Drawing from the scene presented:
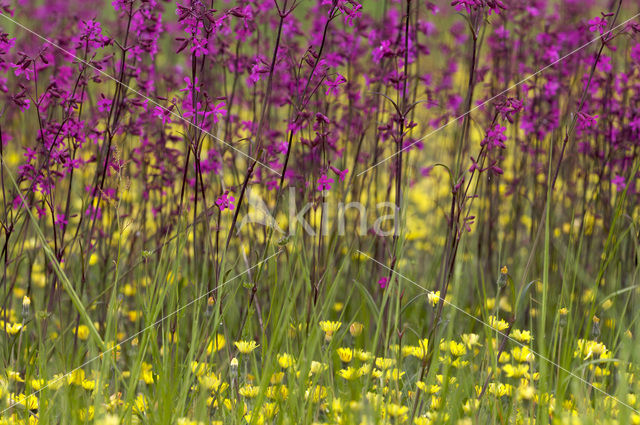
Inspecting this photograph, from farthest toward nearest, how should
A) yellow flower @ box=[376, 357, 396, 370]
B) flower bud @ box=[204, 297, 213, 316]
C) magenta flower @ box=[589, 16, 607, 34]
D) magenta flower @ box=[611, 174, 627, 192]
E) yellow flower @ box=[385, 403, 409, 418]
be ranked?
magenta flower @ box=[611, 174, 627, 192] < magenta flower @ box=[589, 16, 607, 34] < flower bud @ box=[204, 297, 213, 316] < yellow flower @ box=[376, 357, 396, 370] < yellow flower @ box=[385, 403, 409, 418]

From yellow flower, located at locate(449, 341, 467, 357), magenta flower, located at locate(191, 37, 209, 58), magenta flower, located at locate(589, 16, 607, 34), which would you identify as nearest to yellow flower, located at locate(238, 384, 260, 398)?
yellow flower, located at locate(449, 341, 467, 357)

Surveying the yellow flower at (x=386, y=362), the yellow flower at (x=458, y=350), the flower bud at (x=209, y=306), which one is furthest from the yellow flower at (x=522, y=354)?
the flower bud at (x=209, y=306)

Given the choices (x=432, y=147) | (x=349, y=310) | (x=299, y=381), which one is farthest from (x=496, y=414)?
(x=432, y=147)

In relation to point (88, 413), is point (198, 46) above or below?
above

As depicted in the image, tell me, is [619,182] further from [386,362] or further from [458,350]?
[386,362]

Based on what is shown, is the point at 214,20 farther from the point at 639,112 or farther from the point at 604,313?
the point at 604,313

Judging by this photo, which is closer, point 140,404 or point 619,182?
point 140,404

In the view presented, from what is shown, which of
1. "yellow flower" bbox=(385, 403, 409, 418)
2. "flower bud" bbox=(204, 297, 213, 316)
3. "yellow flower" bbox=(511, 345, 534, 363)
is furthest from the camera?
"flower bud" bbox=(204, 297, 213, 316)

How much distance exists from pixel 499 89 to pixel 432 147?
2922 millimetres

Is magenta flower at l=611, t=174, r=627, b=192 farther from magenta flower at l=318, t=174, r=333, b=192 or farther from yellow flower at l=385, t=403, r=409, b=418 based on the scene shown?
yellow flower at l=385, t=403, r=409, b=418

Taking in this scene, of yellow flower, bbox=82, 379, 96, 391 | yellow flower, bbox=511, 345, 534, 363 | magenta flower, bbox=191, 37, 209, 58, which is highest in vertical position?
magenta flower, bbox=191, 37, 209, 58

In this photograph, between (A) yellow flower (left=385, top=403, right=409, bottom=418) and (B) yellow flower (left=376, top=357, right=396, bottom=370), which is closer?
(A) yellow flower (left=385, top=403, right=409, bottom=418)

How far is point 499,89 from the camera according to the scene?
Result: 396 centimetres

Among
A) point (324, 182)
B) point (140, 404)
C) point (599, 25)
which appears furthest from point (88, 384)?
point (599, 25)
